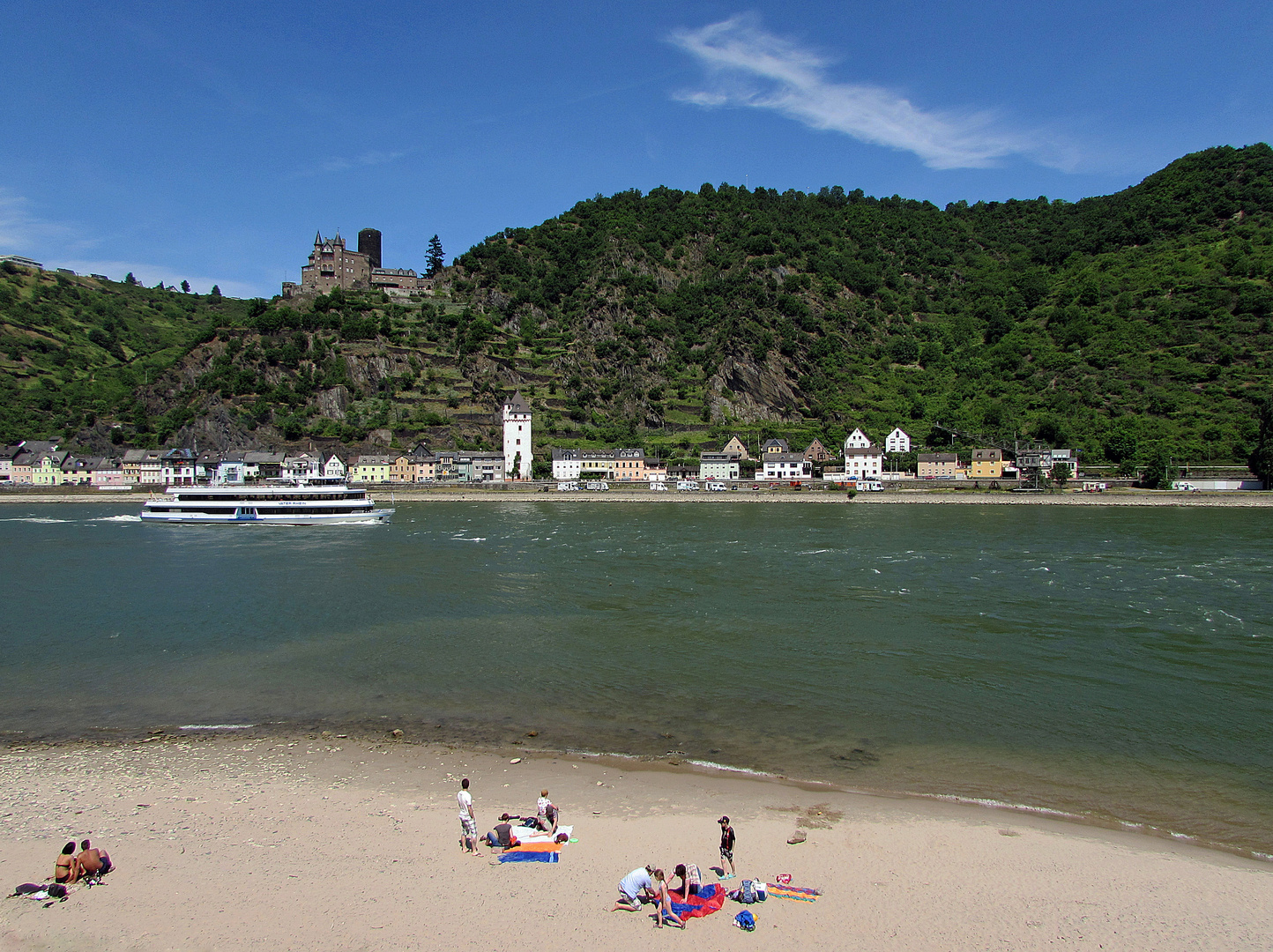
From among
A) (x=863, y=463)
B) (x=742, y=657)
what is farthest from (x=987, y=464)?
(x=742, y=657)

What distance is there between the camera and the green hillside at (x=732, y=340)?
280 ft

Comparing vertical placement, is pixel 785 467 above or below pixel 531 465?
below

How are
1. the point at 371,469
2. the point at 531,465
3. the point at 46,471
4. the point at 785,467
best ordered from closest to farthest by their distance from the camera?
the point at 371,469 → the point at 46,471 → the point at 785,467 → the point at 531,465

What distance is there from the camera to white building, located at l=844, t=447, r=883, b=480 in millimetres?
77562

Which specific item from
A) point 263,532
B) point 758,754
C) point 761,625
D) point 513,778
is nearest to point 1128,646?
point 761,625

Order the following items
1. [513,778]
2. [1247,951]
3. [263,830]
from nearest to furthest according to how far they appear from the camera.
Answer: [1247,951], [263,830], [513,778]

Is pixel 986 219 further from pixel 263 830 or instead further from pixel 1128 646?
pixel 263 830

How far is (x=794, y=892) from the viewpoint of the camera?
7.23 m

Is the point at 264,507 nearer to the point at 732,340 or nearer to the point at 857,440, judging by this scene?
the point at 857,440

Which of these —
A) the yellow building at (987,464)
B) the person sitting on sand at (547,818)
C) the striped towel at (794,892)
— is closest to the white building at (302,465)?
the yellow building at (987,464)

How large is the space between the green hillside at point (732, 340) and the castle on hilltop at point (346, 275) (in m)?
6.63

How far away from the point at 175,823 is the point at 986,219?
19519 centimetres

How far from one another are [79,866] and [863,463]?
77.2 m

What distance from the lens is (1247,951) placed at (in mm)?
Result: 6574
